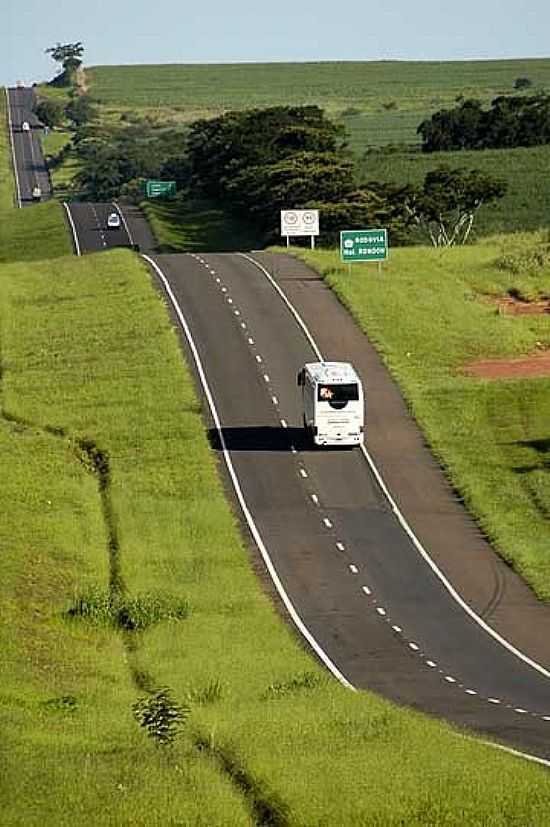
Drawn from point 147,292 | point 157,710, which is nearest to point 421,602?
point 157,710

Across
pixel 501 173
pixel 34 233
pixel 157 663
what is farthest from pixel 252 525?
pixel 501 173

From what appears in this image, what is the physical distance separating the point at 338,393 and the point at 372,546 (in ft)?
34.4

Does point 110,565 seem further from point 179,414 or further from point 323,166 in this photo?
point 323,166

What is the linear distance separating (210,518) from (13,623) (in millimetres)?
13857

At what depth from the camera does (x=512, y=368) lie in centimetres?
7406

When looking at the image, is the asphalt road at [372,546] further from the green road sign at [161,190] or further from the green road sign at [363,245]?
the green road sign at [161,190]

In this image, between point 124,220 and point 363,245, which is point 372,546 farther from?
point 124,220

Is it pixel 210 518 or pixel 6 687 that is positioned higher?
pixel 6 687

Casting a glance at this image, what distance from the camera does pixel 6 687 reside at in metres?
33.2

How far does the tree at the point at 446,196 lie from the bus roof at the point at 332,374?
5765cm

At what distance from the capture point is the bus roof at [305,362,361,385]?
200ft

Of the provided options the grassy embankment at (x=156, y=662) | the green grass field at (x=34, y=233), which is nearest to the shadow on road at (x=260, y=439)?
the grassy embankment at (x=156, y=662)

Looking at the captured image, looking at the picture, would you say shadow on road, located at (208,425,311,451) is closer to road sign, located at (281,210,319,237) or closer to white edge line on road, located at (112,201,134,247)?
road sign, located at (281,210,319,237)

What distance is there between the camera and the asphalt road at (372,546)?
123 ft
